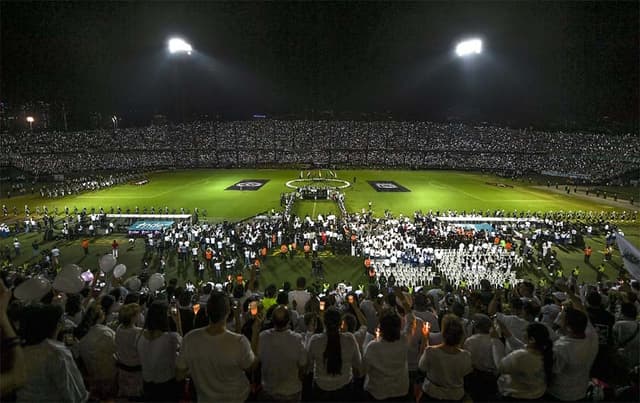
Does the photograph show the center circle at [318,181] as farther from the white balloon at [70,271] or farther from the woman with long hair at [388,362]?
the woman with long hair at [388,362]

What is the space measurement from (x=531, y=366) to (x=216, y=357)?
3.55m

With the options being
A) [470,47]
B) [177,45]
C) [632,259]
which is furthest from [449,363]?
[177,45]

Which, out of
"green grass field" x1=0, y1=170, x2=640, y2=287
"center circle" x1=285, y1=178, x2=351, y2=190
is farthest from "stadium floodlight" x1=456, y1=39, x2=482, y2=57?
"center circle" x1=285, y1=178, x2=351, y2=190

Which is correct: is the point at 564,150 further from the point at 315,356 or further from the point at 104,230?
the point at 315,356

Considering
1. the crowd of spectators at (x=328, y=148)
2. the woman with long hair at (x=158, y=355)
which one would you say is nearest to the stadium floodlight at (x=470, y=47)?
the crowd of spectators at (x=328, y=148)

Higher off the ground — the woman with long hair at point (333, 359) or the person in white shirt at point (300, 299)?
the woman with long hair at point (333, 359)

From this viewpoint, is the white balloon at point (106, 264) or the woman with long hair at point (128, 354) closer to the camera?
the woman with long hair at point (128, 354)

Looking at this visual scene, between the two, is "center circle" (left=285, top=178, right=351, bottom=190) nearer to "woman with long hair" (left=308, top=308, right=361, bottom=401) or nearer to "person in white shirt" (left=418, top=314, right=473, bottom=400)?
"woman with long hair" (left=308, top=308, right=361, bottom=401)

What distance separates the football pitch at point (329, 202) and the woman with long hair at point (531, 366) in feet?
95.1

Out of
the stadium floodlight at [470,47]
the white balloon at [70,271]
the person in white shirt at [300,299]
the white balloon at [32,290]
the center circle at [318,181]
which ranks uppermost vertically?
the stadium floodlight at [470,47]

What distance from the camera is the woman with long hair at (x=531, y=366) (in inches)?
168

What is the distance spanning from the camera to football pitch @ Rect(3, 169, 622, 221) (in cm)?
3625

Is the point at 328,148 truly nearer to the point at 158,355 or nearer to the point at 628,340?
the point at 628,340

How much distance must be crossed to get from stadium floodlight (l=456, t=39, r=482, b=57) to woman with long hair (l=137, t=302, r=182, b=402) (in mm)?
53115
